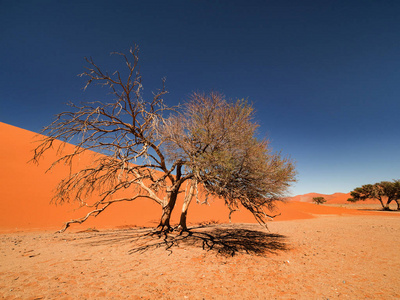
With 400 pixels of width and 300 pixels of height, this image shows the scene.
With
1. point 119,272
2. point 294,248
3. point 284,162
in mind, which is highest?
point 284,162

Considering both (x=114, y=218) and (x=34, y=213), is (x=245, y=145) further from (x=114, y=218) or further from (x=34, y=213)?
(x=34, y=213)

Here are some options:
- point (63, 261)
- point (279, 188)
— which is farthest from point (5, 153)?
point (279, 188)

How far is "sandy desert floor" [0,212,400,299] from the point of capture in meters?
3.42

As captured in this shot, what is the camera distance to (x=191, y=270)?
4.46 metres

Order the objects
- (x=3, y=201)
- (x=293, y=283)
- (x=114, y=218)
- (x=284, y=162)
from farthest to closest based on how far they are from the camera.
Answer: (x=114, y=218), (x=3, y=201), (x=284, y=162), (x=293, y=283)

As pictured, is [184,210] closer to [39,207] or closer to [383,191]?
[39,207]

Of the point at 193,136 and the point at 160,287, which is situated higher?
the point at 193,136

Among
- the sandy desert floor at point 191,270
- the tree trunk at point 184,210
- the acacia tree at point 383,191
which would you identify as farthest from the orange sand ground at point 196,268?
the acacia tree at point 383,191

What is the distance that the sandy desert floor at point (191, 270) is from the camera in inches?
135

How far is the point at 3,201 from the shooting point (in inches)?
431

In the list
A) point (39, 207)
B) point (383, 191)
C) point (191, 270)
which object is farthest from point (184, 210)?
point (383, 191)

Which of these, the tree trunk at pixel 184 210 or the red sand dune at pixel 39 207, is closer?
the tree trunk at pixel 184 210

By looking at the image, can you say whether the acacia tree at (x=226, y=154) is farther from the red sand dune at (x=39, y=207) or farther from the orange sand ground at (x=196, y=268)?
the red sand dune at (x=39, y=207)

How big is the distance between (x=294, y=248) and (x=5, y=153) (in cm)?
2360
